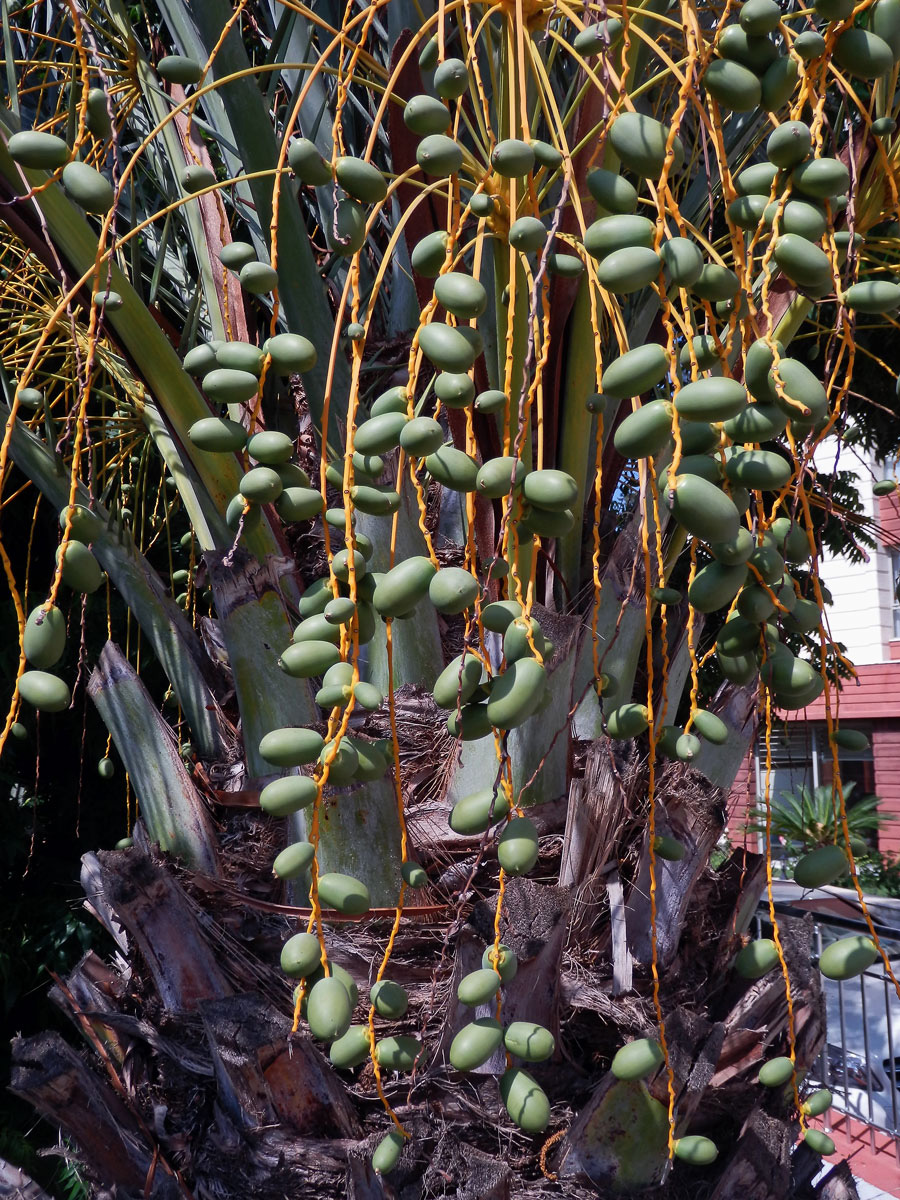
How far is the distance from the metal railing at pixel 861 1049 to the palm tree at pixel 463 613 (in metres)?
1.13

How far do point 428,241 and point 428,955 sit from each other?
2.66 ft

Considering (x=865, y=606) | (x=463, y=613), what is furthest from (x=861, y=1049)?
(x=865, y=606)

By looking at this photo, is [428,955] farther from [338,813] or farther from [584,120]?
[584,120]

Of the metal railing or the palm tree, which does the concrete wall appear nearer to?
the metal railing

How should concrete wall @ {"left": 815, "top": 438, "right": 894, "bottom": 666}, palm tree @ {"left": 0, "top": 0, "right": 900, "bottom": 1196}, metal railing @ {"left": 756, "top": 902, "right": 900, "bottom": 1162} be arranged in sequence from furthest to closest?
concrete wall @ {"left": 815, "top": 438, "right": 894, "bottom": 666} < metal railing @ {"left": 756, "top": 902, "right": 900, "bottom": 1162} < palm tree @ {"left": 0, "top": 0, "right": 900, "bottom": 1196}

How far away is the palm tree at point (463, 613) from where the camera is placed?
29.9 inches

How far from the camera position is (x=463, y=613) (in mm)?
1213

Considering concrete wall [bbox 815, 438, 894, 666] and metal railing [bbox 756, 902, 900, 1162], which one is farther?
concrete wall [bbox 815, 438, 894, 666]

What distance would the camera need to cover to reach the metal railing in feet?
10.1

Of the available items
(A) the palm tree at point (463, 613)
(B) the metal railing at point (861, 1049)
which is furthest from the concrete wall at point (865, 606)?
(A) the palm tree at point (463, 613)

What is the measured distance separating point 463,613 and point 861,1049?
14.6ft

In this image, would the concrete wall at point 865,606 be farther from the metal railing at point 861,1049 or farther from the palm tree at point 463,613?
the palm tree at point 463,613

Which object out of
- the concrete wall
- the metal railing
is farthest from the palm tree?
the concrete wall

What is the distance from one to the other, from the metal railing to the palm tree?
113cm
